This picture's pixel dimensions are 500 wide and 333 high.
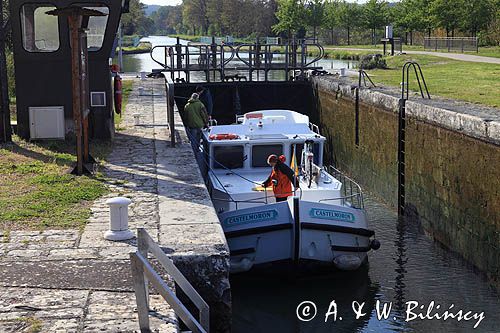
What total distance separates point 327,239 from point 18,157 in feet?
15.1

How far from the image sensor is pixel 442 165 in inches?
516

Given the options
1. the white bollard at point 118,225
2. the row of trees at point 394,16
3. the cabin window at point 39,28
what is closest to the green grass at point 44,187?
the white bollard at point 118,225

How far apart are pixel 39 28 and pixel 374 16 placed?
171ft

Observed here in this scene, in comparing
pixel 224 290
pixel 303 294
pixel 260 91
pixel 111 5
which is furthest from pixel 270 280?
pixel 260 91

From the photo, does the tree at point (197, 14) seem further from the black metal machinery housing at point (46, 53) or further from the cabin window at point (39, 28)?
the cabin window at point (39, 28)

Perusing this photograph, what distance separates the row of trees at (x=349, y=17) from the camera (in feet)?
156

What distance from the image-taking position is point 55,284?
6113 millimetres

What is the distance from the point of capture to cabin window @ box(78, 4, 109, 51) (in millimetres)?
13328

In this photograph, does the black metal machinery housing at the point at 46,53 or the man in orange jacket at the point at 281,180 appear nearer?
the man in orange jacket at the point at 281,180

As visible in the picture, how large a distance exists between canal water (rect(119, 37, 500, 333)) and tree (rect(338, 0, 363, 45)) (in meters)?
55.5

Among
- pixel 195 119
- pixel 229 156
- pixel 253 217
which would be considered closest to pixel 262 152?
pixel 229 156

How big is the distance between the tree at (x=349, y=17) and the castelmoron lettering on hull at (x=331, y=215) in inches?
2208

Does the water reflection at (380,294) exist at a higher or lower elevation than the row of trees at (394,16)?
lower

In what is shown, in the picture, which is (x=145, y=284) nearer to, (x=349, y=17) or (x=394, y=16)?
(x=394, y=16)
